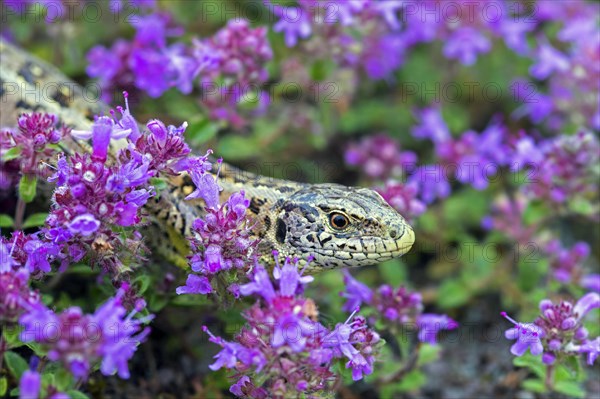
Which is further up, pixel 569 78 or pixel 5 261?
pixel 5 261

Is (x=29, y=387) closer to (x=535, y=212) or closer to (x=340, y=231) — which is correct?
(x=340, y=231)

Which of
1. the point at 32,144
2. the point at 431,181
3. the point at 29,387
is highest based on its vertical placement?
the point at 32,144

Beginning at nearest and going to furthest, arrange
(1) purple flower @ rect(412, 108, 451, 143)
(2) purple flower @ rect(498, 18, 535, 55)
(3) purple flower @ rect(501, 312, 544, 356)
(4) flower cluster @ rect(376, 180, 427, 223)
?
(3) purple flower @ rect(501, 312, 544, 356) → (4) flower cluster @ rect(376, 180, 427, 223) → (1) purple flower @ rect(412, 108, 451, 143) → (2) purple flower @ rect(498, 18, 535, 55)

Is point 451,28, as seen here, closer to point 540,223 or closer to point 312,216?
point 540,223

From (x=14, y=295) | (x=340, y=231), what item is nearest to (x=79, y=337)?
(x=14, y=295)

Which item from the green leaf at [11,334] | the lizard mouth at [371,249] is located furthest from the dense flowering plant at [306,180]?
the lizard mouth at [371,249]

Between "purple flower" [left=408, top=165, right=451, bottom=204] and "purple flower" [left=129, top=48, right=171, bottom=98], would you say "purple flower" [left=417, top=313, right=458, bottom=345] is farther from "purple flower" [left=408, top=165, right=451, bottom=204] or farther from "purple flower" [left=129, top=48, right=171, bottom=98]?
"purple flower" [left=129, top=48, right=171, bottom=98]

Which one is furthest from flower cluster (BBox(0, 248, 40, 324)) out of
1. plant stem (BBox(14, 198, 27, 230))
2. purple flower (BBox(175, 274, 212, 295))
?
plant stem (BBox(14, 198, 27, 230))

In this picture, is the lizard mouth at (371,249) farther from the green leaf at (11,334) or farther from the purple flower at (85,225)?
the green leaf at (11,334)
